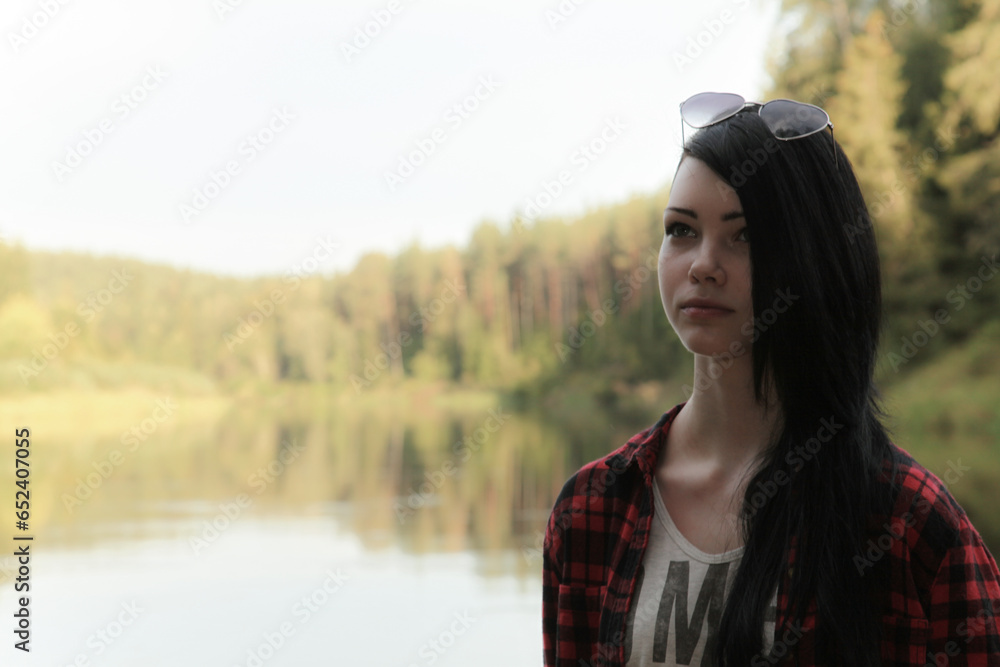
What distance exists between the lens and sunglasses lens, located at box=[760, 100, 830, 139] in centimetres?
109

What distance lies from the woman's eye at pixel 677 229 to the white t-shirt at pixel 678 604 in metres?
0.36

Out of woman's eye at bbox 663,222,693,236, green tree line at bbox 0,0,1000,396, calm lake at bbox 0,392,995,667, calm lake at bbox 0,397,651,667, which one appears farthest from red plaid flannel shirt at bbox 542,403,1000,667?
green tree line at bbox 0,0,1000,396

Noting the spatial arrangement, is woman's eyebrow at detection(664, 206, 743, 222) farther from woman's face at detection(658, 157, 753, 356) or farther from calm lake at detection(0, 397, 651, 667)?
calm lake at detection(0, 397, 651, 667)

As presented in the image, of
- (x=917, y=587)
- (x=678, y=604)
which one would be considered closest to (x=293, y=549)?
(x=678, y=604)

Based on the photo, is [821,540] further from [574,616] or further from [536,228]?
[536,228]

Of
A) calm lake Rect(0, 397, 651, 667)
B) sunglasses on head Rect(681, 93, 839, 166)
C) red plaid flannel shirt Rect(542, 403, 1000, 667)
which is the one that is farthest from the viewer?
calm lake Rect(0, 397, 651, 667)

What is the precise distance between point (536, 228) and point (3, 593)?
102 ft

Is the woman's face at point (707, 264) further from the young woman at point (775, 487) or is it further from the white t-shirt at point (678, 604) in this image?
the white t-shirt at point (678, 604)

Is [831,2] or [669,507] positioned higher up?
[831,2]

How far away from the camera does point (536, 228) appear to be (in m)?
38.7

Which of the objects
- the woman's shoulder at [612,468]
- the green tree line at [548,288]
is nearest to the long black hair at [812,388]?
the woman's shoulder at [612,468]

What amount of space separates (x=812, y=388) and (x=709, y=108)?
0.37 meters

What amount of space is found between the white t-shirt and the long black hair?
0.03 metres

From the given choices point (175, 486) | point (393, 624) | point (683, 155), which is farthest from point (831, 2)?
point (683, 155)
